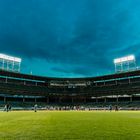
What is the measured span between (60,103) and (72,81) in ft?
41.8

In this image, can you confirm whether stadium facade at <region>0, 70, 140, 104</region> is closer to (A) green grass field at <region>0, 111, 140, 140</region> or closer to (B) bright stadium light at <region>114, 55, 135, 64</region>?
(B) bright stadium light at <region>114, 55, 135, 64</region>

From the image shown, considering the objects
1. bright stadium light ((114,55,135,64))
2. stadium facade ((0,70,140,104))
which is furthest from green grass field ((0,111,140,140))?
bright stadium light ((114,55,135,64))

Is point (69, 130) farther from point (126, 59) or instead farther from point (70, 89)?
point (70, 89)

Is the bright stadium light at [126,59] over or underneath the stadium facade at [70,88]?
over

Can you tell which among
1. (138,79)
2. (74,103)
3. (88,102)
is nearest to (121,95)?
(138,79)

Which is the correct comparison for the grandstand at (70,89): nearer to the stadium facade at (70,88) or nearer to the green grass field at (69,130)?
the stadium facade at (70,88)

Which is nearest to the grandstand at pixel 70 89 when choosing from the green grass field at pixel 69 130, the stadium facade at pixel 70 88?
the stadium facade at pixel 70 88

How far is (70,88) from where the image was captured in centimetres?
10156

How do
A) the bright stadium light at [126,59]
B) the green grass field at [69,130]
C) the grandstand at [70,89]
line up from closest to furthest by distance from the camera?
the green grass field at [69,130]
the grandstand at [70,89]
the bright stadium light at [126,59]

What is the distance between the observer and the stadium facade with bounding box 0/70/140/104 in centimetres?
8131

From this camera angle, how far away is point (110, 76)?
9038 centimetres

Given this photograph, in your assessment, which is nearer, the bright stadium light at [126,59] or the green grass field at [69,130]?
the green grass field at [69,130]

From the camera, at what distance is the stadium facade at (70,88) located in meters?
81.3

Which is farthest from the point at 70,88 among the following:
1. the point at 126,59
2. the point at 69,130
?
the point at 69,130
